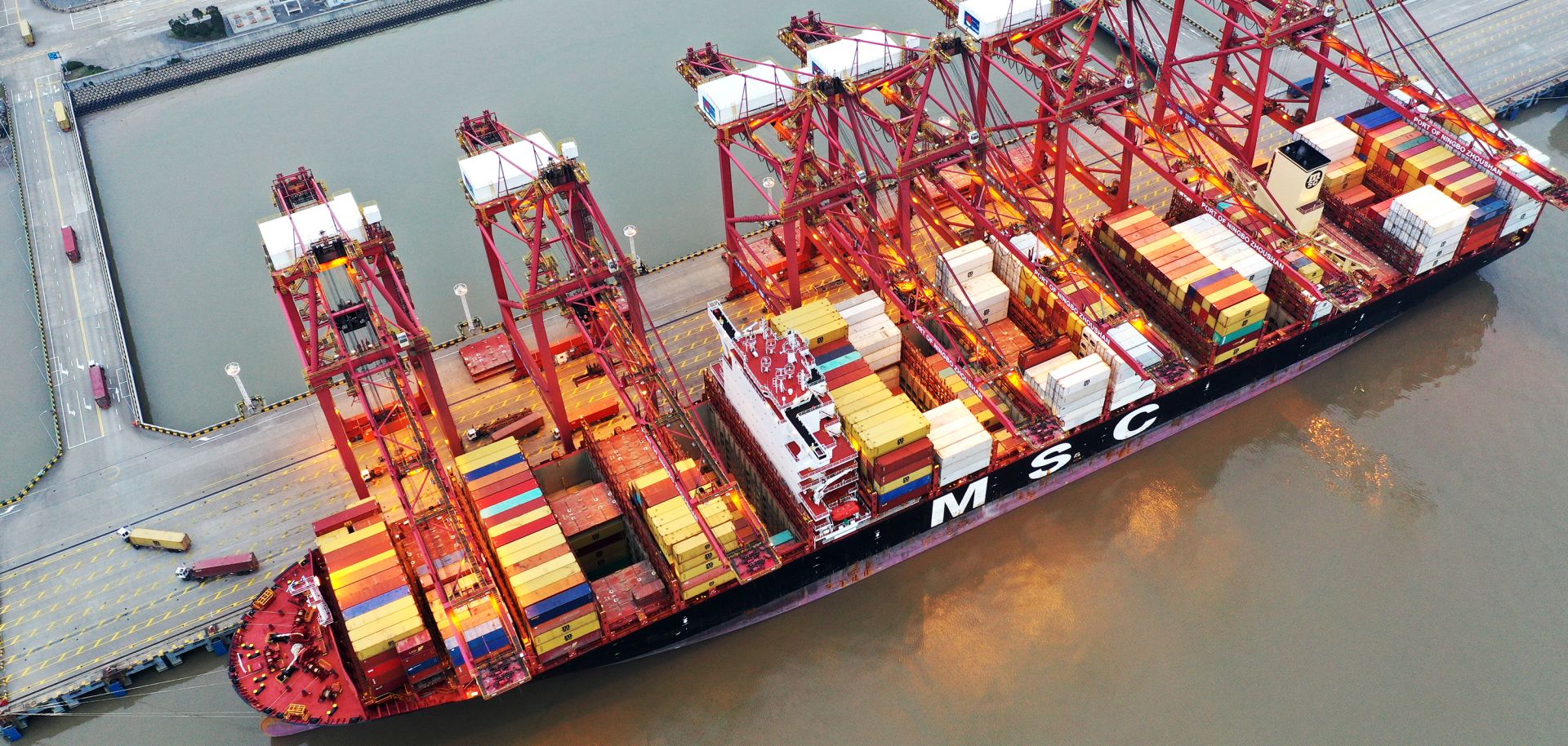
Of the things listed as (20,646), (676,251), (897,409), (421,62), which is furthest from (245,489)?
(421,62)

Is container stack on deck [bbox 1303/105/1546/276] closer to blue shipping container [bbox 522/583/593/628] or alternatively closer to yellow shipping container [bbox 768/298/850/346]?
yellow shipping container [bbox 768/298/850/346]

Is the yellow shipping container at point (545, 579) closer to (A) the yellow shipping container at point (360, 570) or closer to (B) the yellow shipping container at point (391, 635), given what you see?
(B) the yellow shipping container at point (391, 635)

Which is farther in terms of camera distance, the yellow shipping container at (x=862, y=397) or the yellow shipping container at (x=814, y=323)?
the yellow shipping container at (x=814, y=323)

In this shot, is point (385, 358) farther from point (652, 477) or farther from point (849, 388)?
point (849, 388)

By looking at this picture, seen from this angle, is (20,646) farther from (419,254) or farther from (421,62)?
(421,62)

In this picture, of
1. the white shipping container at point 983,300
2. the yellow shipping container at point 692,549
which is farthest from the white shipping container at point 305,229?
the white shipping container at point 983,300

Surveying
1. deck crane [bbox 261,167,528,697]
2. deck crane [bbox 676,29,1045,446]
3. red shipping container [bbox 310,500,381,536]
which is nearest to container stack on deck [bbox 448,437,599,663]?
deck crane [bbox 261,167,528,697]
